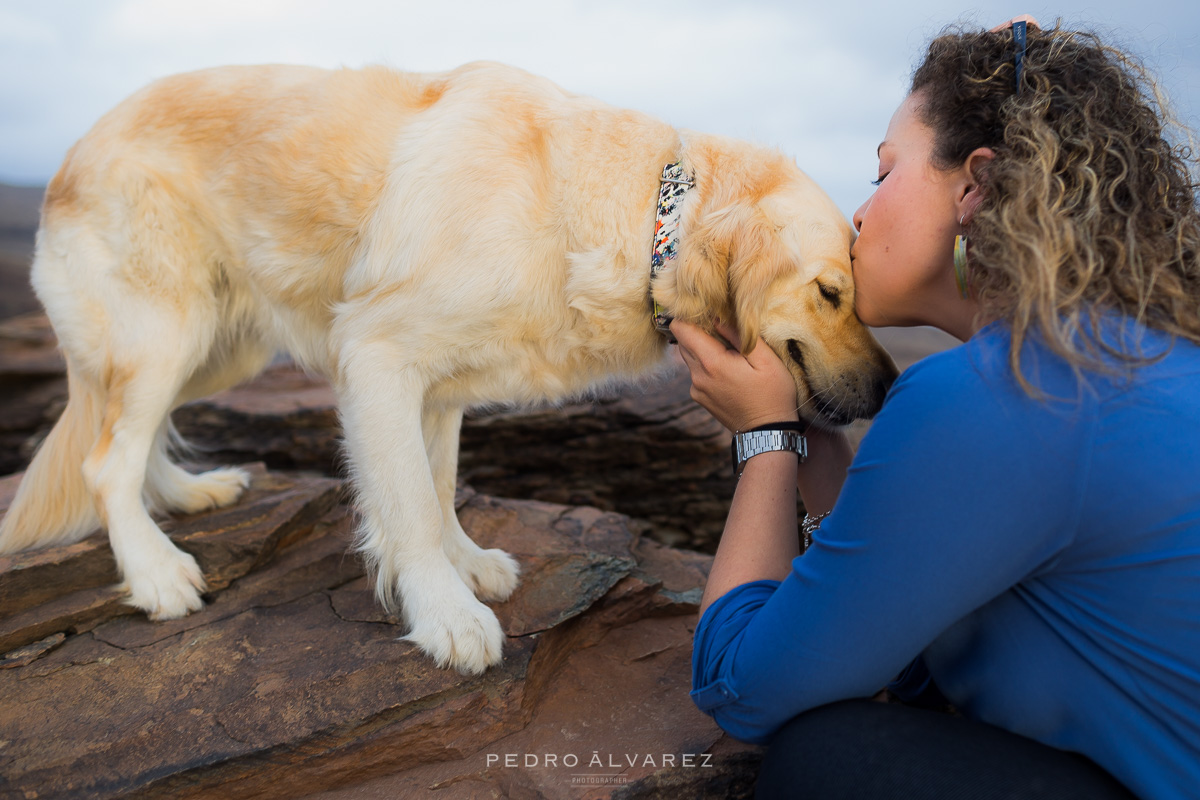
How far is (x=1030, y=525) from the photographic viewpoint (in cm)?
111

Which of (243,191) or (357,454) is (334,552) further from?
(243,191)

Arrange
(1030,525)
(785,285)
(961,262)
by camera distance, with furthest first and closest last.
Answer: (785,285), (961,262), (1030,525)

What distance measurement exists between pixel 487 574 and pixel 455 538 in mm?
170

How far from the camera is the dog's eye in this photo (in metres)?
2.01

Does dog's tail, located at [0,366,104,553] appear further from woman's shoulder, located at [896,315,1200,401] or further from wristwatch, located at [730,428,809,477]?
woman's shoulder, located at [896,315,1200,401]

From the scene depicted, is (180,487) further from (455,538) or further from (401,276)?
(401,276)

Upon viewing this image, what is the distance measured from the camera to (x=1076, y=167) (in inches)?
53.7

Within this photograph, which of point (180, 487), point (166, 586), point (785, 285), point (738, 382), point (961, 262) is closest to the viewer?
point (961, 262)

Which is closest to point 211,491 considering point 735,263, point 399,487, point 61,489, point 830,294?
point 61,489

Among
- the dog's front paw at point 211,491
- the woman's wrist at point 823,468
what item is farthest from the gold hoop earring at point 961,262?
the dog's front paw at point 211,491

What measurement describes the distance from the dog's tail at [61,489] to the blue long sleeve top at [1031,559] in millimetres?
2466

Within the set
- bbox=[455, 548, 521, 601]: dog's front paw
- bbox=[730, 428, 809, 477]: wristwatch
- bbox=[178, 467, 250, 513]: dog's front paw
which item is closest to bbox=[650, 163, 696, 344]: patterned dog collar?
bbox=[730, 428, 809, 477]: wristwatch

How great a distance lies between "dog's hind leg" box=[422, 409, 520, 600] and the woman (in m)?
1.10

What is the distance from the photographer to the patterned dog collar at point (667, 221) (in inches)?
82.4
